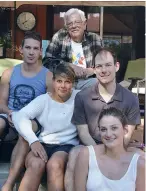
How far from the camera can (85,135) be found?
344cm

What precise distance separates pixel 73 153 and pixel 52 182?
25 centimetres

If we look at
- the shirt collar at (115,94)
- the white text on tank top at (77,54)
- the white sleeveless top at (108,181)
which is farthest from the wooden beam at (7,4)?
the white sleeveless top at (108,181)

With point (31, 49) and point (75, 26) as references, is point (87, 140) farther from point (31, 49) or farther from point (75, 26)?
point (75, 26)

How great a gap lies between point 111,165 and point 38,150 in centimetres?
65

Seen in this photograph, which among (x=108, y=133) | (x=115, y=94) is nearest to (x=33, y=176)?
(x=108, y=133)

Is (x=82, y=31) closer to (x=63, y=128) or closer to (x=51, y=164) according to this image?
(x=63, y=128)

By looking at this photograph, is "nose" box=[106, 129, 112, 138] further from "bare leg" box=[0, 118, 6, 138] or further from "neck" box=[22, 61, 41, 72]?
"neck" box=[22, 61, 41, 72]

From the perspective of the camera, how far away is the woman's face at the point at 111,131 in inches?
113

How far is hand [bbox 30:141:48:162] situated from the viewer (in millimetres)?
3299

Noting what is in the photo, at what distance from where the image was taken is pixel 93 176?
289 centimetres

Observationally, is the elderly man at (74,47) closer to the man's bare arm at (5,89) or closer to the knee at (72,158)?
the man's bare arm at (5,89)

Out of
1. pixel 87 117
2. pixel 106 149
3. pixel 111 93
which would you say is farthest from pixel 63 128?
pixel 106 149

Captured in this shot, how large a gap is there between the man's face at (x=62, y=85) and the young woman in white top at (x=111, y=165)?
67 cm

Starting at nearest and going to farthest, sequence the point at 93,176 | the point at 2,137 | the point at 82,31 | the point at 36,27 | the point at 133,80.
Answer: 1. the point at 93,176
2. the point at 2,137
3. the point at 82,31
4. the point at 133,80
5. the point at 36,27
